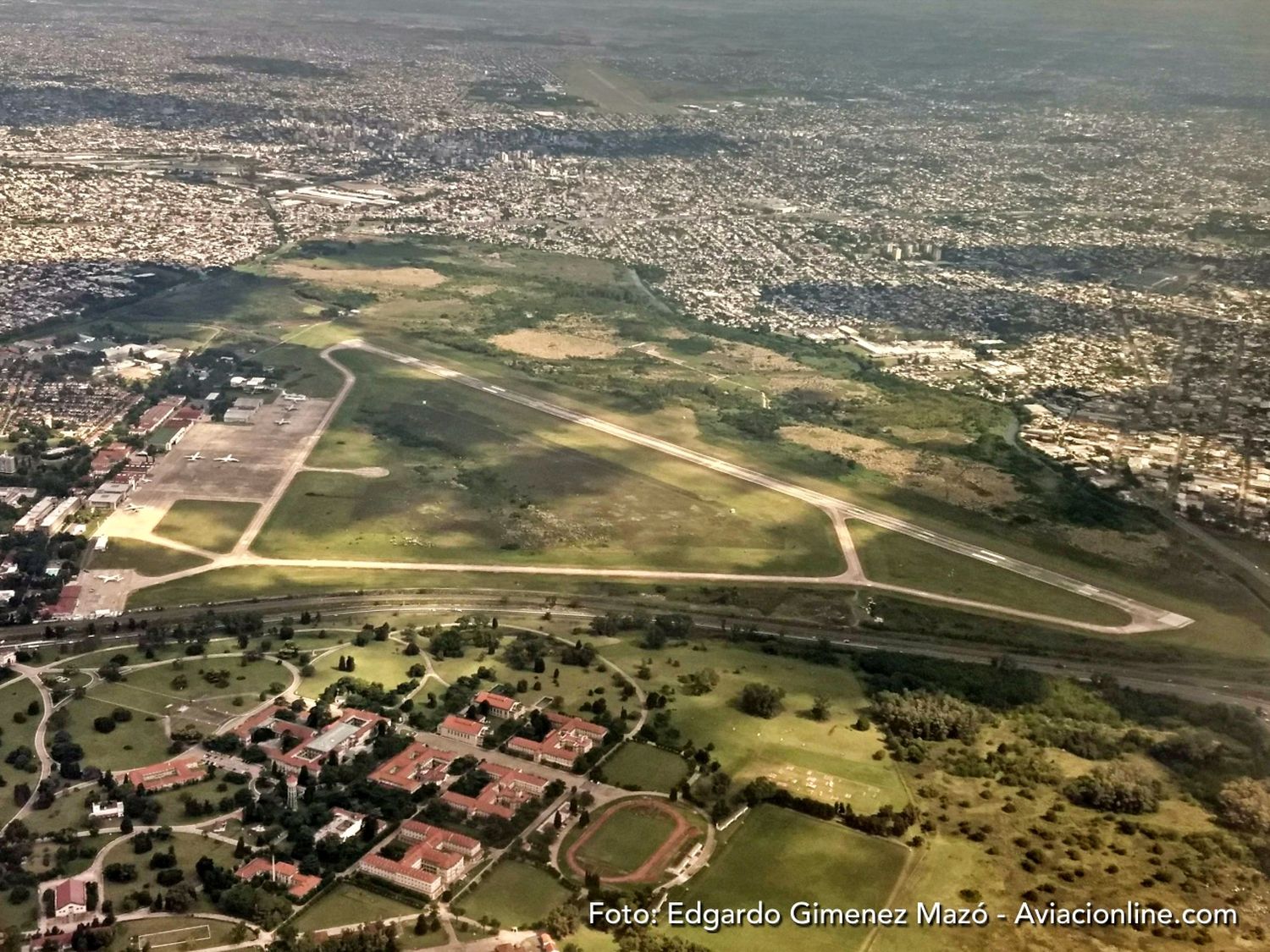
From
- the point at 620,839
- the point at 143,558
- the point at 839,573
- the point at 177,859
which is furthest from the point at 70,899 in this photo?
the point at 839,573

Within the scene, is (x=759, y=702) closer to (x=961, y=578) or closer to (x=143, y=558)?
(x=961, y=578)

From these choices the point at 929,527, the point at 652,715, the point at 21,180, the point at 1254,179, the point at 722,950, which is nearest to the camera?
A: the point at 722,950

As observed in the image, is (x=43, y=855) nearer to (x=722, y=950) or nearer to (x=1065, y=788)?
(x=722, y=950)

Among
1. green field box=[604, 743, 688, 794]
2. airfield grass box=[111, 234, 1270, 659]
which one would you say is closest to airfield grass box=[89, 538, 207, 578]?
airfield grass box=[111, 234, 1270, 659]

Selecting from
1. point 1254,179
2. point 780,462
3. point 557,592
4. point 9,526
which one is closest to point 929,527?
point 780,462

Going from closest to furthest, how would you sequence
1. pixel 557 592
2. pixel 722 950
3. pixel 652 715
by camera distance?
pixel 722 950 < pixel 652 715 < pixel 557 592

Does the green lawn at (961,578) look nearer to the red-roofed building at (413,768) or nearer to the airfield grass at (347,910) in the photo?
the red-roofed building at (413,768)

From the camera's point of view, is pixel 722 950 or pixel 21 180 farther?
pixel 21 180
